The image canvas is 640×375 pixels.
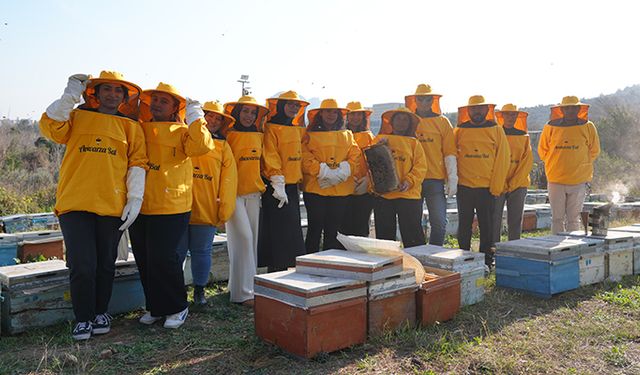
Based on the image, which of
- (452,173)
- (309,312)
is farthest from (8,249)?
(452,173)

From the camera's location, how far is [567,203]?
7227 millimetres

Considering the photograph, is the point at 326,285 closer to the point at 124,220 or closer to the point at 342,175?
the point at 124,220

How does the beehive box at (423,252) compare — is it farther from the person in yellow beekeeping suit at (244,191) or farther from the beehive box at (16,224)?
the beehive box at (16,224)

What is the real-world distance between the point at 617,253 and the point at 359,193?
296cm

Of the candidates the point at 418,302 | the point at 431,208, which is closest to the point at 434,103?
the point at 431,208

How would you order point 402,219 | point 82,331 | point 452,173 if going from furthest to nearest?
point 452,173 → point 402,219 → point 82,331


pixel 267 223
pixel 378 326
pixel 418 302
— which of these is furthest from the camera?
pixel 267 223

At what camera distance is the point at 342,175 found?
5.32 m

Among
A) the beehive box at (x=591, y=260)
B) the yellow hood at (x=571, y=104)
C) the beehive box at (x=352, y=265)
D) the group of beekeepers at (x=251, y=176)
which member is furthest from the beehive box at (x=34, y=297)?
the yellow hood at (x=571, y=104)

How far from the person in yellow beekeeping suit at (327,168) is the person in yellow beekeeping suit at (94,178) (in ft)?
6.16

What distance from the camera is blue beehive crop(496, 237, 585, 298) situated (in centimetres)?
497

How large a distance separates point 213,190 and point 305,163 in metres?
1.18

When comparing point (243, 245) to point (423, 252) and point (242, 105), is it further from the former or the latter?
point (423, 252)

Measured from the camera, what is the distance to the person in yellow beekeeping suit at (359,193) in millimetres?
5879
